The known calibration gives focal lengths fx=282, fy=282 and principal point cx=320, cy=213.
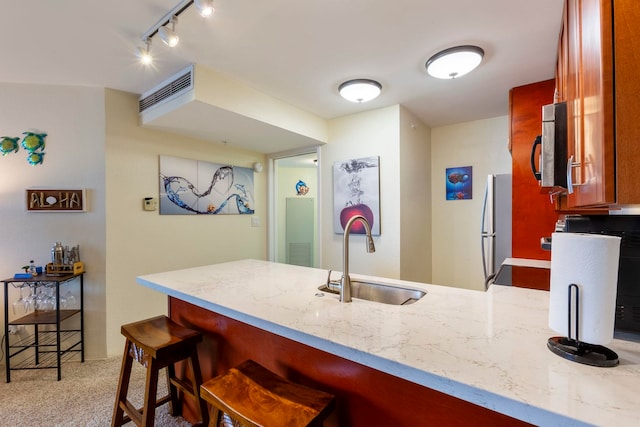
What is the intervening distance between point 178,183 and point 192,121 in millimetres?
735

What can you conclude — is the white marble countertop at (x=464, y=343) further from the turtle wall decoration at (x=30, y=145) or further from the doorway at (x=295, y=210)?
the doorway at (x=295, y=210)

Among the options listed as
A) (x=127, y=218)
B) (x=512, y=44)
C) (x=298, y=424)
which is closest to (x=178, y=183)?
(x=127, y=218)

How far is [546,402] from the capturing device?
582 millimetres

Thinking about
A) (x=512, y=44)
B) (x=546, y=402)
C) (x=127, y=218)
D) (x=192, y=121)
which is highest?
(x=512, y=44)

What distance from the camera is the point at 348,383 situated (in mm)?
1011

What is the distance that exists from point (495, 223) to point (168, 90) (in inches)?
122

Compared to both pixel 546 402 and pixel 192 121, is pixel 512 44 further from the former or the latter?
pixel 192 121

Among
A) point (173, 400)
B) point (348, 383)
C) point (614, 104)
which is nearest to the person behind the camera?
point (614, 104)

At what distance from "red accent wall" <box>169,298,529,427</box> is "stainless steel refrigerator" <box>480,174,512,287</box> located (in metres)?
2.05

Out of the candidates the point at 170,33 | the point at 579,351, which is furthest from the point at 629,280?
the point at 170,33

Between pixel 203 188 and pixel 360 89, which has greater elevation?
pixel 360 89

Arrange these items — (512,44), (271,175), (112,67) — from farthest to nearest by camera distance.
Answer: (271,175), (112,67), (512,44)

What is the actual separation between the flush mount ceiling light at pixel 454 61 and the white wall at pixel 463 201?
1518mm

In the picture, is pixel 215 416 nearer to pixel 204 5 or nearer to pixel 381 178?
pixel 204 5
